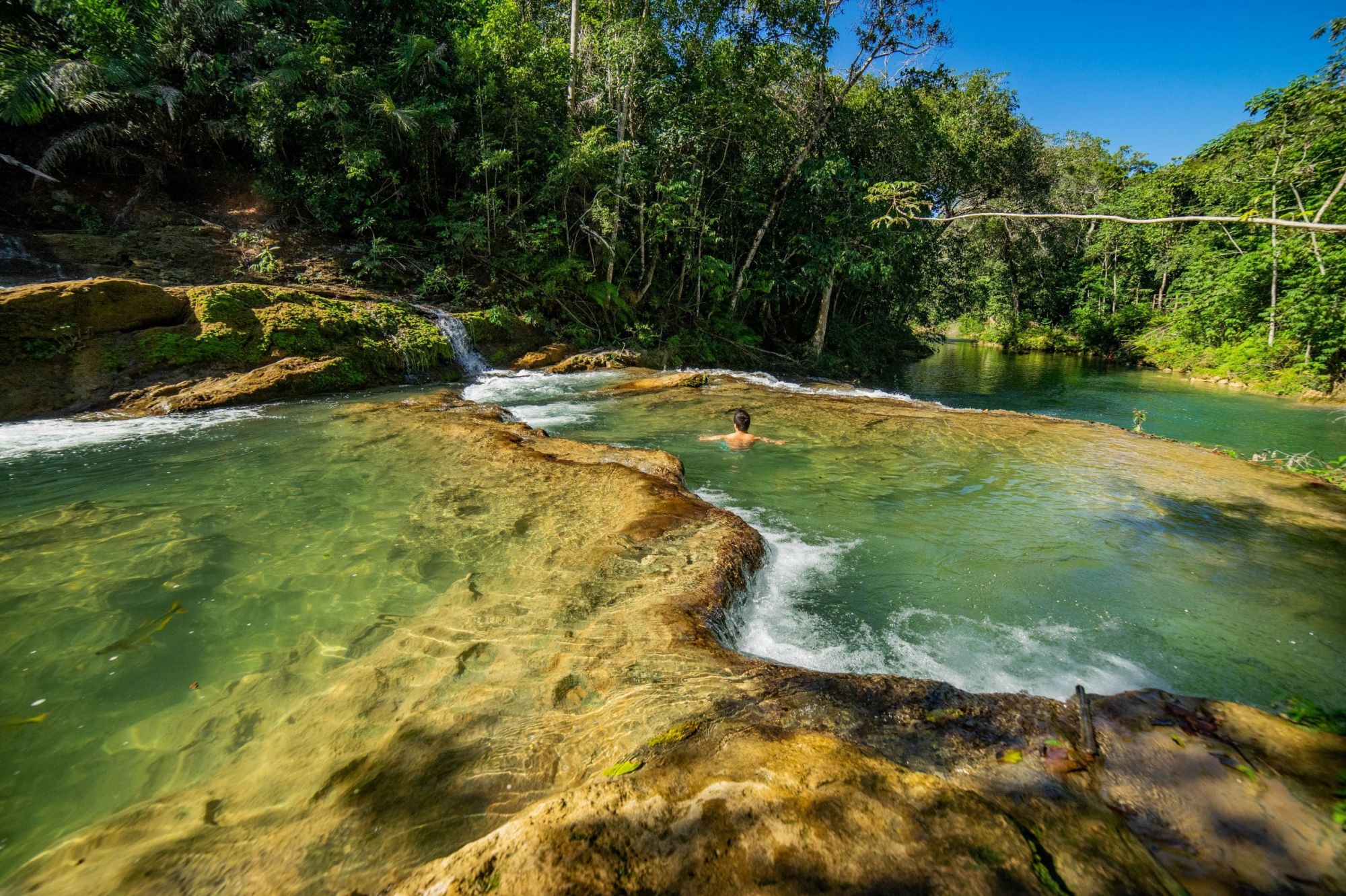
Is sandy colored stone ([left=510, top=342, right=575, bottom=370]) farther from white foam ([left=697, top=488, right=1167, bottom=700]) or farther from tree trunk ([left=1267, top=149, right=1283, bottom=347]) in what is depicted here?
tree trunk ([left=1267, top=149, right=1283, bottom=347])

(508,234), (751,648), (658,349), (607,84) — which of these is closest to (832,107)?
(607,84)

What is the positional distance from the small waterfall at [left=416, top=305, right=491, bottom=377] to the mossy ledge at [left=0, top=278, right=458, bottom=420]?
4.81 ft

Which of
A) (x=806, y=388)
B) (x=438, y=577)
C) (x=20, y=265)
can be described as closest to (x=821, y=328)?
(x=806, y=388)

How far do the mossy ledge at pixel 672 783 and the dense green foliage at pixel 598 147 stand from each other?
42.7 feet

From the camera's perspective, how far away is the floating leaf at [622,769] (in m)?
1.87

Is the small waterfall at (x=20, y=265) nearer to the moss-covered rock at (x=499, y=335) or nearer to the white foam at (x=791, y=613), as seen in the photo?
the moss-covered rock at (x=499, y=335)

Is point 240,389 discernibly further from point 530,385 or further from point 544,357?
point 544,357

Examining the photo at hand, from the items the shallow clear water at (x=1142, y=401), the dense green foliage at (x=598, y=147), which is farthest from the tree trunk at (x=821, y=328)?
the shallow clear water at (x=1142, y=401)

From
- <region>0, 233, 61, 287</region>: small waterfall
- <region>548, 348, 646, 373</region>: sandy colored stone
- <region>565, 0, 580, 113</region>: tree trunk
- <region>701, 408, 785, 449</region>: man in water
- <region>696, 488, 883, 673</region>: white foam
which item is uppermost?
<region>565, 0, 580, 113</region>: tree trunk

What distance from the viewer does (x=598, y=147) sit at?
1362cm

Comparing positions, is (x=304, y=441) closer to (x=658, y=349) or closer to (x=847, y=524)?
(x=847, y=524)

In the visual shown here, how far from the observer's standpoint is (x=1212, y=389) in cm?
1700

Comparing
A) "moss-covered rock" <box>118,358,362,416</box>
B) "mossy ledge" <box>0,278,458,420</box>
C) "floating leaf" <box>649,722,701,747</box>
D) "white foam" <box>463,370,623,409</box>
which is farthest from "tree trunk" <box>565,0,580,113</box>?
"floating leaf" <box>649,722,701,747</box>

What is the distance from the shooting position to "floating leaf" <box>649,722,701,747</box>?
2.12 m
